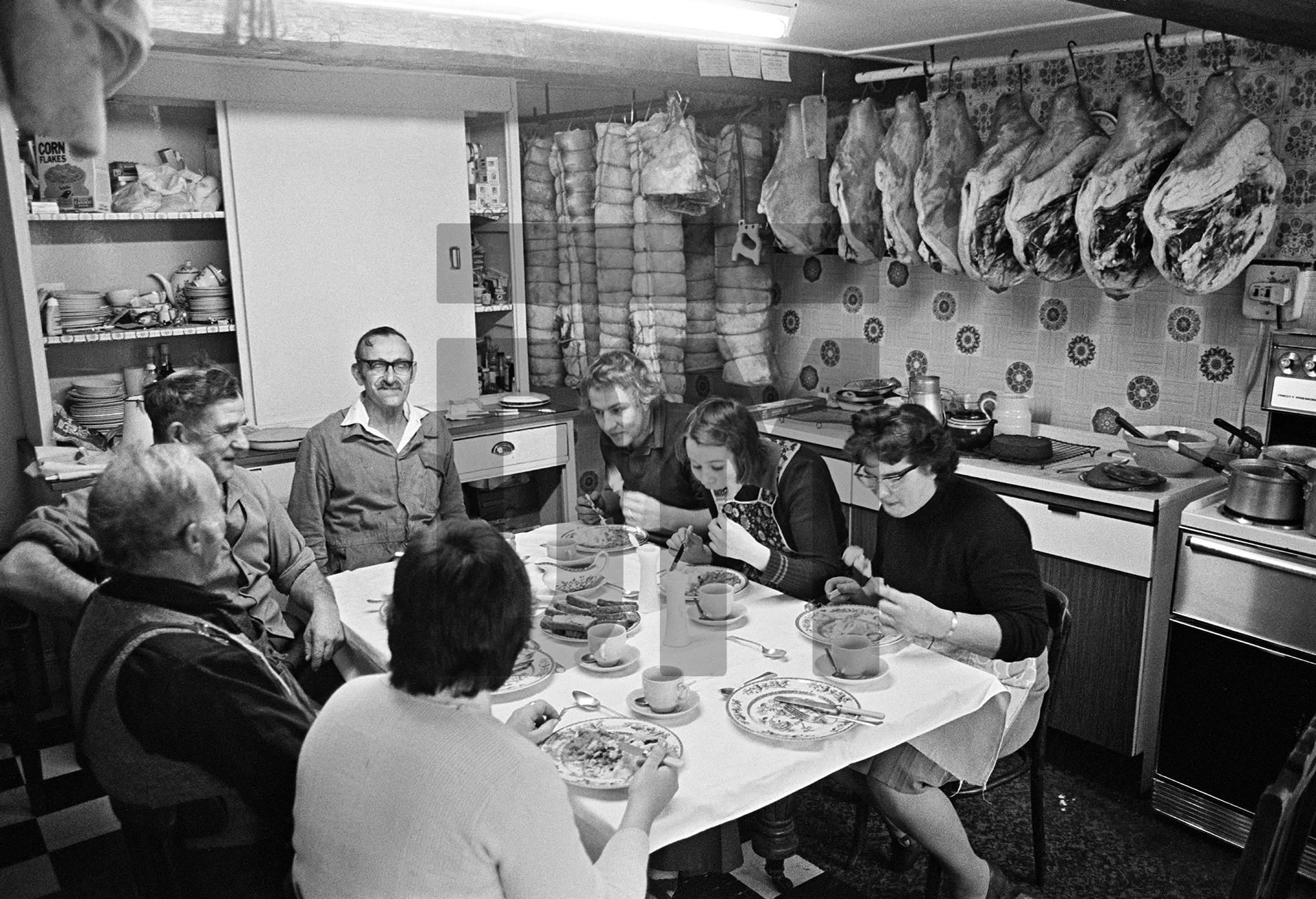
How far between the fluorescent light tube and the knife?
150 centimetres

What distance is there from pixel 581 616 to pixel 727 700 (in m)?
0.56

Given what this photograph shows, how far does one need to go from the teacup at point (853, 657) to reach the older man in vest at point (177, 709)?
1032 millimetres

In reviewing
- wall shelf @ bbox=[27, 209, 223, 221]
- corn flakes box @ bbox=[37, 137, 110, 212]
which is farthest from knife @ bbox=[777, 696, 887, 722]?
corn flakes box @ bbox=[37, 137, 110, 212]

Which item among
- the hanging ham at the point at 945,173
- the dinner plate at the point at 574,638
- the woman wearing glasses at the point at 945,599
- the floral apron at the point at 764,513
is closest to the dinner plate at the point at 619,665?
the dinner plate at the point at 574,638

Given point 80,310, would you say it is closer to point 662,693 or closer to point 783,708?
point 662,693

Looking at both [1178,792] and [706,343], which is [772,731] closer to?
[1178,792]

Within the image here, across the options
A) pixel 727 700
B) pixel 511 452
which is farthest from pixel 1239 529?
pixel 511 452

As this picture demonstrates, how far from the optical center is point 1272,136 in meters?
3.40

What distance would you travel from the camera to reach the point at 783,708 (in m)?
2.06

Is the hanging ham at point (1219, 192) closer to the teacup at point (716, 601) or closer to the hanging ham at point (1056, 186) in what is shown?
the hanging ham at point (1056, 186)

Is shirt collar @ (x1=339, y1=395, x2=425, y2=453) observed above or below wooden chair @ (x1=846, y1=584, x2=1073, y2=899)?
above

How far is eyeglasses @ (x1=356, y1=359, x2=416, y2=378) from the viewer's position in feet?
11.0

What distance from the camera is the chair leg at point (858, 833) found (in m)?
2.86

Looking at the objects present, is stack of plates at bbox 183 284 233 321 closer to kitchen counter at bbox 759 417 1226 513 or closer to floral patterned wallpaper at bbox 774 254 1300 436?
kitchen counter at bbox 759 417 1226 513
